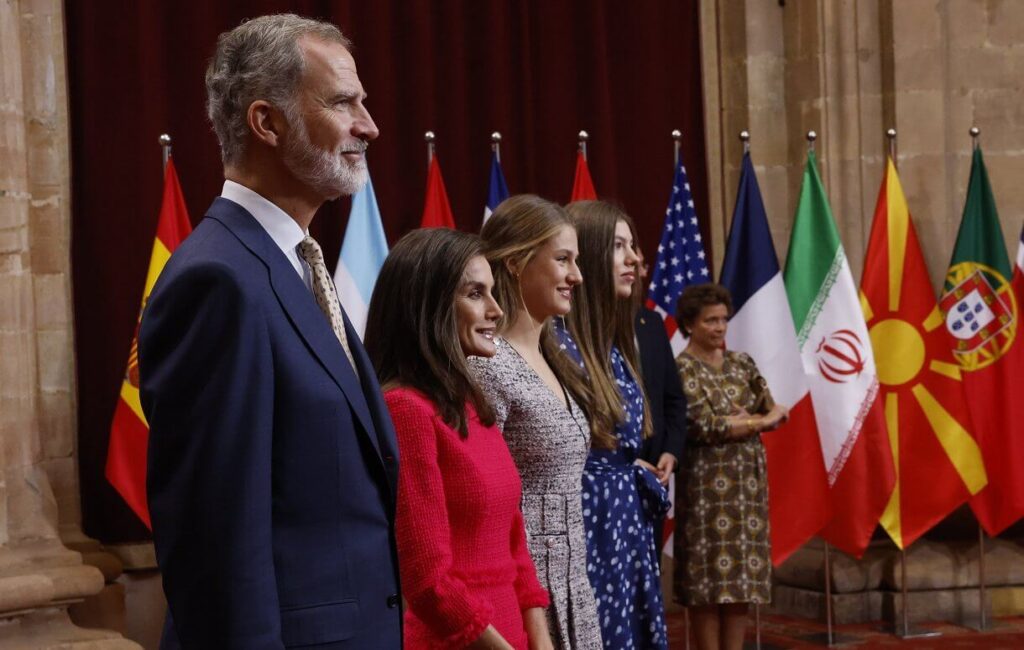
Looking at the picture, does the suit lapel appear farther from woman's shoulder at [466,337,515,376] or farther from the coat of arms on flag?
the coat of arms on flag

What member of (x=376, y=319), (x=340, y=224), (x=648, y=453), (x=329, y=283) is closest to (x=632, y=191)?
(x=340, y=224)

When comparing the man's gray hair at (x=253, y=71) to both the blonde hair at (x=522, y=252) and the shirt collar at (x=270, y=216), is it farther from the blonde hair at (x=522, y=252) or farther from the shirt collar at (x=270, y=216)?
the blonde hair at (x=522, y=252)

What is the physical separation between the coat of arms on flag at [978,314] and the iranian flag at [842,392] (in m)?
0.51

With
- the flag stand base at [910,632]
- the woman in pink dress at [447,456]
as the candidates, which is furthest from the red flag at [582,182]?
the woman in pink dress at [447,456]

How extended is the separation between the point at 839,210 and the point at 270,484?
546 centimetres

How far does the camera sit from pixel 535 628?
2.81 metres

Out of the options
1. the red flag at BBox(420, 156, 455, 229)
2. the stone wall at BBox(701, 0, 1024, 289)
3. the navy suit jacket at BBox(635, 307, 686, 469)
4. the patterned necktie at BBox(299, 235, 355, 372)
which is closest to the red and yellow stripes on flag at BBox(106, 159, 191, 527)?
the red flag at BBox(420, 156, 455, 229)

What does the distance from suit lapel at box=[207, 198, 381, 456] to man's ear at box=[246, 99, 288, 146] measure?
0.32ft

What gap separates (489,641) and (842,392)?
3.80 m

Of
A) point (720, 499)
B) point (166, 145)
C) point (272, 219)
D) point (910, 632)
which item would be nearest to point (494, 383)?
point (272, 219)

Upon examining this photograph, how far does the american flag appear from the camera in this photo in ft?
20.3

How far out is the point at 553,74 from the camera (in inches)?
267

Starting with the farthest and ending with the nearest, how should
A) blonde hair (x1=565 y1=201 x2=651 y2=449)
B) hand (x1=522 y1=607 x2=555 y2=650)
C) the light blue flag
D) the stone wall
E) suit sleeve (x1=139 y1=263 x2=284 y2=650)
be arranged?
the stone wall → the light blue flag → blonde hair (x1=565 y1=201 x2=651 y2=449) → hand (x1=522 y1=607 x2=555 y2=650) → suit sleeve (x1=139 y1=263 x2=284 y2=650)

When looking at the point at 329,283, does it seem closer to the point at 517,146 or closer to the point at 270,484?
the point at 270,484
